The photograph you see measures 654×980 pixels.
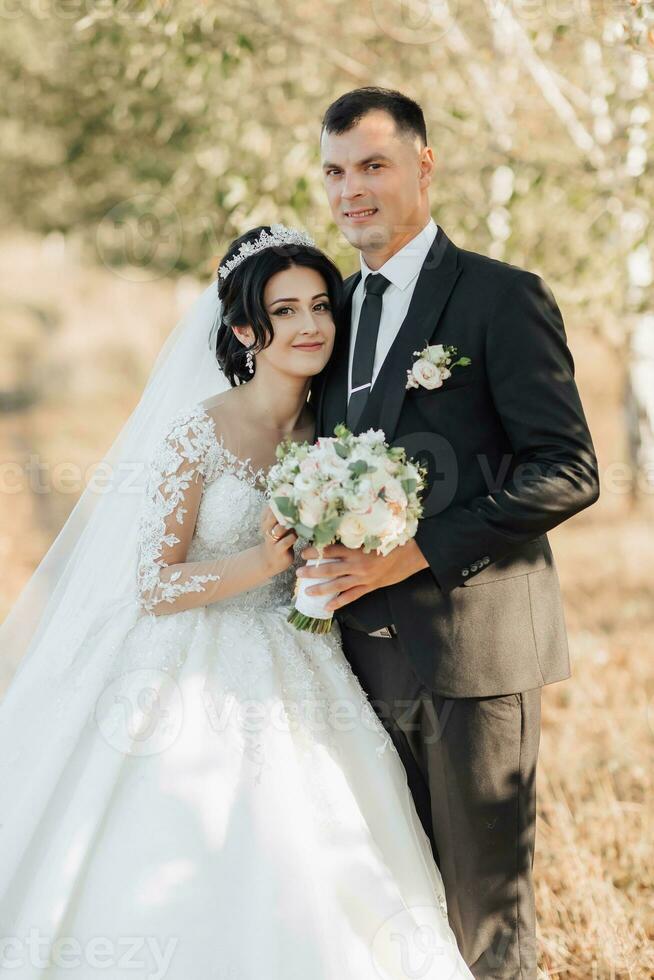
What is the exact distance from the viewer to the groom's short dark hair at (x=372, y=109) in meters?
2.83

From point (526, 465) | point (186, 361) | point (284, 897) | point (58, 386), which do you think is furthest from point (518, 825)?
point (58, 386)

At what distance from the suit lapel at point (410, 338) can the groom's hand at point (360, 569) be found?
0.33 m

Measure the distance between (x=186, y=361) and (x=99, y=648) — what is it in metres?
0.99

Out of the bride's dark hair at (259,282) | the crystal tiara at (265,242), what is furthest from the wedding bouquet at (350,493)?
the crystal tiara at (265,242)

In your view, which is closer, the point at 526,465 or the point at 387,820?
the point at 526,465

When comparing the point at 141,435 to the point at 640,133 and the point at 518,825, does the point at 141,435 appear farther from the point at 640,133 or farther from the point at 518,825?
the point at 640,133

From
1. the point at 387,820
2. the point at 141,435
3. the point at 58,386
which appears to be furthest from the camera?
the point at 58,386

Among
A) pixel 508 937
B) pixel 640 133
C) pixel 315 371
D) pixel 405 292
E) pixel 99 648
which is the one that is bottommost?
pixel 508 937

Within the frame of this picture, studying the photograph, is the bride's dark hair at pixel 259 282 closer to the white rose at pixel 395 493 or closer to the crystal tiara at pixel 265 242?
the crystal tiara at pixel 265 242

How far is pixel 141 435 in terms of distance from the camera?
338 centimetres

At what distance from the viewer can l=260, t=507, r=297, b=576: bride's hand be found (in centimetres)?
274

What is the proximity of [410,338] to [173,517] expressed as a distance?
866 millimetres

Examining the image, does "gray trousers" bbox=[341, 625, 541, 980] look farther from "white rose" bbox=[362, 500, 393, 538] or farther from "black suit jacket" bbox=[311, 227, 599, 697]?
"white rose" bbox=[362, 500, 393, 538]

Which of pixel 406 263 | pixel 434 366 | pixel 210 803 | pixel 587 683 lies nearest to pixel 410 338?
pixel 434 366
